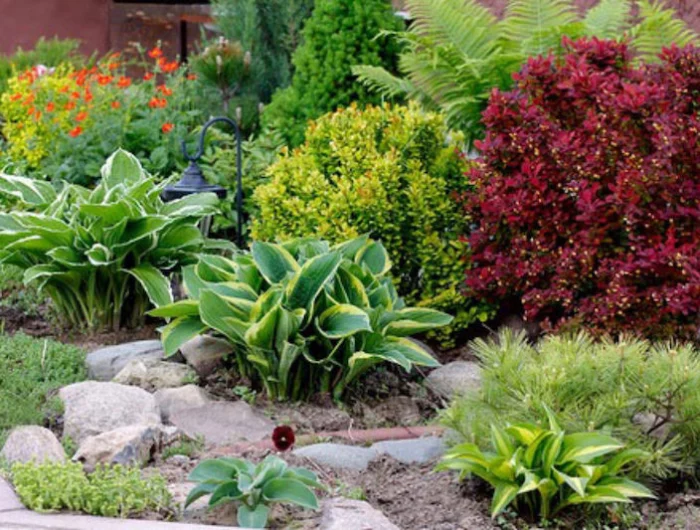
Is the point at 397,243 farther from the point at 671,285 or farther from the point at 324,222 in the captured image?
the point at 671,285

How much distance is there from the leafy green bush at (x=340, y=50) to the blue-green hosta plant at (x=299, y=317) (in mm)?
2485

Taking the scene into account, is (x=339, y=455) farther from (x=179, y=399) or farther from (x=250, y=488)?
(x=179, y=399)

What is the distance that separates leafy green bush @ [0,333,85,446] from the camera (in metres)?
5.19

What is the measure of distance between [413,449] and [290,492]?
102 centimetres

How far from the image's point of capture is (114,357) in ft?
19.7

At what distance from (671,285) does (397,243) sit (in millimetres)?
1514

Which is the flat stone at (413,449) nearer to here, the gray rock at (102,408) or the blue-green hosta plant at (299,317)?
the blue-green hosta plant at (299,317)

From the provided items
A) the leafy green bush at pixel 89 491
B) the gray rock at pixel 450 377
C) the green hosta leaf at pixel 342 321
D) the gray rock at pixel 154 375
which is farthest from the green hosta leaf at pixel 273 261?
the leafy green bush at pixel 89 491

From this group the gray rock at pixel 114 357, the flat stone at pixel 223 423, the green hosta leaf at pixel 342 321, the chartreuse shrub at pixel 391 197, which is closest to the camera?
the flat stone at pixel 223 423

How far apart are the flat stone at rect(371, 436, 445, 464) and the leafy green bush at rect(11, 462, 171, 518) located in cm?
107

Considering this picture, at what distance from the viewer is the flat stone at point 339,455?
15.4ft

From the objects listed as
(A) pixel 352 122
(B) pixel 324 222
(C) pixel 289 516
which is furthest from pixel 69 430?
→ (A) pixel 352 122

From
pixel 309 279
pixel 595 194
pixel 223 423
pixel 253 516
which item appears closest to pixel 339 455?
pixel 223 423

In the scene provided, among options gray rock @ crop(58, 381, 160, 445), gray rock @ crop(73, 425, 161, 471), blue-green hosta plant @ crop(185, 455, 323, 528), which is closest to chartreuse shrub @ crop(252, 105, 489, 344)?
gray rock @ crop(58, 381, 160, 445)
